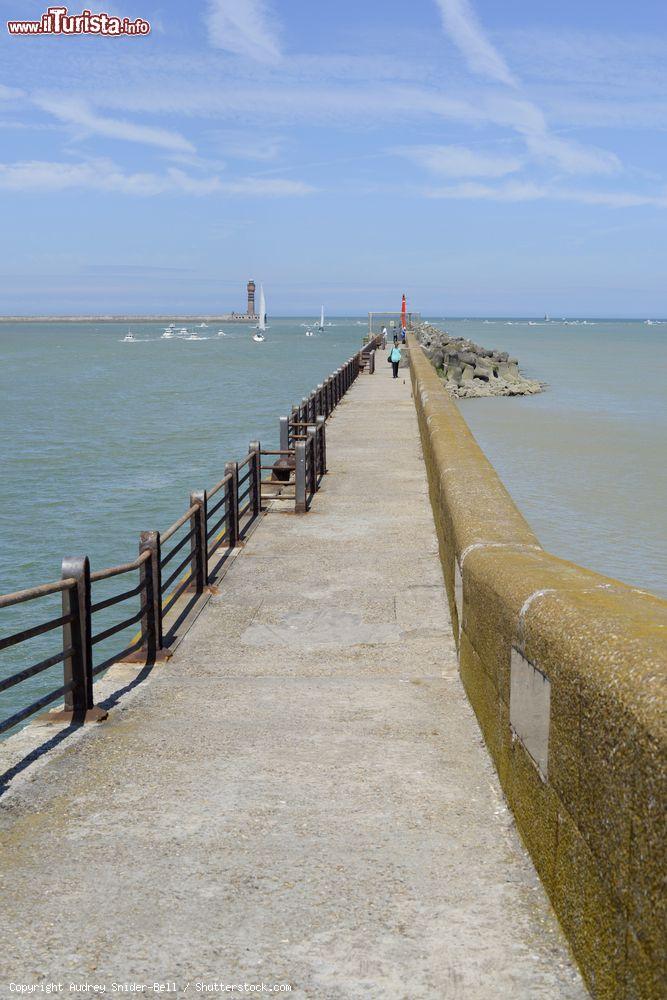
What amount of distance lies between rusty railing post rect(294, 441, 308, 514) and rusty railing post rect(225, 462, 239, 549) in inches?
73.4

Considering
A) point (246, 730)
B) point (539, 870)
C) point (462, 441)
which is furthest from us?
point (462, 441)

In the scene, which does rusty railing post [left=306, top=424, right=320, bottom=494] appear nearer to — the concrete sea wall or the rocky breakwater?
the concrete sea wall

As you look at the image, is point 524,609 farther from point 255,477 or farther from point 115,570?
point 255,477

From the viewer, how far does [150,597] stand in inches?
306

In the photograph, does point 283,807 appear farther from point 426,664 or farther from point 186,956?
point 426,664

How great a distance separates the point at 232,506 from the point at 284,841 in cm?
730

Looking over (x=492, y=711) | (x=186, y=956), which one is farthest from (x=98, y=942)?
(x=492, y=711)

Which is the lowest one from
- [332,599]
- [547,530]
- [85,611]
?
[547,530]

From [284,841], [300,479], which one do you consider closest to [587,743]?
[284,841]

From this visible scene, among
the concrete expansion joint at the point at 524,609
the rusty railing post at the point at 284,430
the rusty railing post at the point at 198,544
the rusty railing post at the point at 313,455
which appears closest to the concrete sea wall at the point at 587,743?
the concrete expansion joint at the point at 524,609

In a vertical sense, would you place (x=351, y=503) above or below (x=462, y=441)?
below

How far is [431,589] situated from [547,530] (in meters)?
13.0

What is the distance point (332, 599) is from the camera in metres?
9.63

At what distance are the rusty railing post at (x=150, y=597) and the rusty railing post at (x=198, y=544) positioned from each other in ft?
4.57
